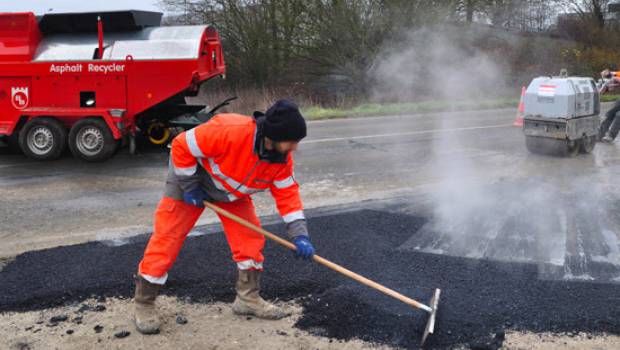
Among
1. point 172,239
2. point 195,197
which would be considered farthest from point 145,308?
point 195,197

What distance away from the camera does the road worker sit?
10.6ft

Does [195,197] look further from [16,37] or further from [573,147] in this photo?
[573,147]

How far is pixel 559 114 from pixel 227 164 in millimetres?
6666

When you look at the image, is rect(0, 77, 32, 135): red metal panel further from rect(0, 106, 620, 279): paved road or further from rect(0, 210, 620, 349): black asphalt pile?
rect(0, 210, 620, 349): black asphalt pile

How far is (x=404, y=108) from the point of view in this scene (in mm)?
15852

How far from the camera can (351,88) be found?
65.1 feet

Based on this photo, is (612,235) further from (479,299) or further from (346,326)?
(346,326)

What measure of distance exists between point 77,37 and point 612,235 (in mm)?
7403

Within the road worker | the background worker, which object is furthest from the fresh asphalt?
the background worker

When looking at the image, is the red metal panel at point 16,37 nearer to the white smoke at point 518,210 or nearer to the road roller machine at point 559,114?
the white smoke at point 518,210

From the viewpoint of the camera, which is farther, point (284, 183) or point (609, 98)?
point (609, 98)

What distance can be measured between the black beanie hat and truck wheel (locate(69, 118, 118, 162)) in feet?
19.0

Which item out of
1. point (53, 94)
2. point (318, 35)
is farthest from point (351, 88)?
point (53, 94)

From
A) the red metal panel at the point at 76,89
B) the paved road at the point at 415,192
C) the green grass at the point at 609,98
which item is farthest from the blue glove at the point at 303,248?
the green grass at the point at 609,98
